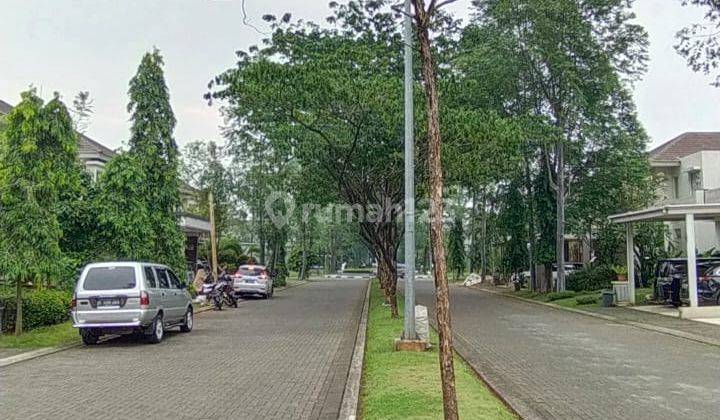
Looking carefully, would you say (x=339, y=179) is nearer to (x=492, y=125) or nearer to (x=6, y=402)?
(x=492, y=125)

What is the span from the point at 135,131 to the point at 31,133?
33.0 feet

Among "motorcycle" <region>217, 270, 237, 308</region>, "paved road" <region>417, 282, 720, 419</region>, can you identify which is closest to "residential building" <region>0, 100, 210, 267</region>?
"motorcycle" <region>217, 270, 237, 308</region>

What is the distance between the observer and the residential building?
31.8 meters

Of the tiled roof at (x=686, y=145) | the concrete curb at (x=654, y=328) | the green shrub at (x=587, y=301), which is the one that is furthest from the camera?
the tiled roof at (x=686, y=145)

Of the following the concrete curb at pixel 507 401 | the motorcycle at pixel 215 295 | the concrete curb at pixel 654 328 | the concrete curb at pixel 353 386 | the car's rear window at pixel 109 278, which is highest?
the car's rear window at pixel 109 278

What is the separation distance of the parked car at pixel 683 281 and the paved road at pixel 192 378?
12.1 meters

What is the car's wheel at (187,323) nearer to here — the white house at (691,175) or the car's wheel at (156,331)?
the car's wheel at (156,331)

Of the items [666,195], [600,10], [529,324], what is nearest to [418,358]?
[529,324]

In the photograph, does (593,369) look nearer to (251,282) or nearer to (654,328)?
(654,328)

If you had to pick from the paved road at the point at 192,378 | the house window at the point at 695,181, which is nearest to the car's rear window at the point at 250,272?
the paved road at the point at 192,378

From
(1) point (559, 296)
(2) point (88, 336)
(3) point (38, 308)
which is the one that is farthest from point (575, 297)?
(3) point (38, 308)

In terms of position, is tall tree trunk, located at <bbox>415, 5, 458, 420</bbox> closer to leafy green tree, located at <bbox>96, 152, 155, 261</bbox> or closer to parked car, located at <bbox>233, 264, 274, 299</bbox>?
leafy green tree, located at <bbox>96, 152, 155, 261</bbox>

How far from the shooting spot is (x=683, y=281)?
936 inches

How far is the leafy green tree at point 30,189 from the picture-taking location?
1473 centimetres
